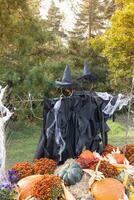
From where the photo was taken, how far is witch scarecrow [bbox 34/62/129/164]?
3.92m

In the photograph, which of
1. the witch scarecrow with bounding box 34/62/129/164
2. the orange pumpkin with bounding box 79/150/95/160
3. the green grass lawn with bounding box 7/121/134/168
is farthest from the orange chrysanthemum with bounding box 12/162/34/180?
the green grass lawn with bounding box 7/121/134/168

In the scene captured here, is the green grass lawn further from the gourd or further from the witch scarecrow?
the gourd

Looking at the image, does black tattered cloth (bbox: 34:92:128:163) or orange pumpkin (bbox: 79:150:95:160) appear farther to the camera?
black tattered cloth (bbox: 34:92:128:163)

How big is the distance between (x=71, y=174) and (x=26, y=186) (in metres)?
0.36

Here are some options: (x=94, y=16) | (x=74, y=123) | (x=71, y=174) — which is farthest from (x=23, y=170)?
(x=94, y=16)

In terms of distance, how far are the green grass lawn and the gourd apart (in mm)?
2601

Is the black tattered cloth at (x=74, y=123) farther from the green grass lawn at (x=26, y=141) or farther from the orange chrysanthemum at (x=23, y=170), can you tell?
the green grass lawn at (x=26, y=141)

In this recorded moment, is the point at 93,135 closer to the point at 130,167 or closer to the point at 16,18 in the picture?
the point at 130,167

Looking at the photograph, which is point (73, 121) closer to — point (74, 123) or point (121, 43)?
point (74, 123)

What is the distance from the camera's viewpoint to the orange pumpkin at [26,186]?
3.28 m

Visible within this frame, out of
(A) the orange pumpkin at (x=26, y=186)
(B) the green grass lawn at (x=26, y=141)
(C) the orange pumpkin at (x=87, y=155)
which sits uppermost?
(C) the orange pumpkin at (x=87, y=155)

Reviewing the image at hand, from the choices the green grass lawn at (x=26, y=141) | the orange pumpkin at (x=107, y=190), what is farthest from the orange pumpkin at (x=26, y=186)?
the green grass lawn at (x=26, y=141)

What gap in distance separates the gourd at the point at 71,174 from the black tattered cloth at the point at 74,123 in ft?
1.46

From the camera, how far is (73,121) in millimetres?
3986
